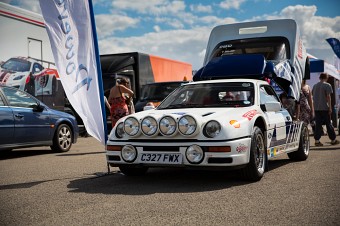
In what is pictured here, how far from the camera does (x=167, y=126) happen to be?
5.38 meters

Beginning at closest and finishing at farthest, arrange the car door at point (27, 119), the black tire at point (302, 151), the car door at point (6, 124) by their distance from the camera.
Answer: the black tire at point (302, 151) < the car door at point (6, 124) < the car door at point (27, 119)

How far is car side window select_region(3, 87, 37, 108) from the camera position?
9000 millimetres

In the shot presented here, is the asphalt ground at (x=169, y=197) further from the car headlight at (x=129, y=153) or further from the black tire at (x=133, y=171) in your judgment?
the car headlight at (x=129, y=153)

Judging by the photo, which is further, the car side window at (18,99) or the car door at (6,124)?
the car side window at (18,99)

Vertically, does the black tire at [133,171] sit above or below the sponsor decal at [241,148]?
below

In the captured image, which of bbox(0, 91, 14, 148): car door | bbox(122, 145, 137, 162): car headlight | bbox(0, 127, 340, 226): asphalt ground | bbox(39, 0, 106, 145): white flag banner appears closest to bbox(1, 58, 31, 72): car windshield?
bbox(0, 91, 14, 148): car door

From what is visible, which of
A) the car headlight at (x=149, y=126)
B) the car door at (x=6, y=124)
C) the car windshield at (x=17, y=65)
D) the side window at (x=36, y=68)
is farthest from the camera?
the side window at (x=36, y=68)

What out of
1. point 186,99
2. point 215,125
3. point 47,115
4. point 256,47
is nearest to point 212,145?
point 215,125

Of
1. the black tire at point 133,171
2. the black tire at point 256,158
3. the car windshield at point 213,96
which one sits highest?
the car windshield at point 213,96

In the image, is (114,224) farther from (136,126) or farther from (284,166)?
(284,166)

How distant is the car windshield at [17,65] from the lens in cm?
1157

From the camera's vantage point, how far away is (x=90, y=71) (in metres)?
6.60

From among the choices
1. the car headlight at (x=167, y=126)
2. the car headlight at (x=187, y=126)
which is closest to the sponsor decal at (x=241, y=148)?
the car headlight at (x=187, y=126)

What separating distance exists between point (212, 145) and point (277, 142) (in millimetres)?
1750
